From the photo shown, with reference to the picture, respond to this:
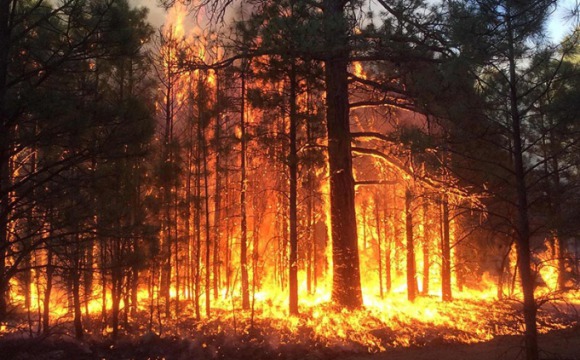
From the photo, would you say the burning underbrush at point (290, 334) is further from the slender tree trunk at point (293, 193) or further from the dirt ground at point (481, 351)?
the slender tree trunk at point (293, 193)

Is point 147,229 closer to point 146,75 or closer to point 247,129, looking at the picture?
point 247,129

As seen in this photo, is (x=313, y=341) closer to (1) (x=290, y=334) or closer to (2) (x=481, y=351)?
(1) (x=290, y=334)

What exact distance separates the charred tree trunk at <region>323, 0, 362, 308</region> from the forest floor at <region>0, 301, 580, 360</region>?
896mm

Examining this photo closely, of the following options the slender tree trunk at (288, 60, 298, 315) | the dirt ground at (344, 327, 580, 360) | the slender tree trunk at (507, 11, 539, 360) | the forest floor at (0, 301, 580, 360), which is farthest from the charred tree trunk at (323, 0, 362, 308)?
the slender tree trunk at (507, 11, 539, 360)

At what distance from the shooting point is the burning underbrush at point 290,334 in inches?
400

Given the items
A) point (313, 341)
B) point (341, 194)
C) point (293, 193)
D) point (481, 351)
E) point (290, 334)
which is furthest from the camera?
point (341, 194)

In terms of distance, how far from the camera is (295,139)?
12.5 m

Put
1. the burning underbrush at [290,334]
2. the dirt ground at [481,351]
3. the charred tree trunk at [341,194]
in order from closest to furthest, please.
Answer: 1. the dirt ground at [481,351]
2. the burning underbrush at [290,334]
3. the charred tree trunk at [341,194]

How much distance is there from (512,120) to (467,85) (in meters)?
0.95

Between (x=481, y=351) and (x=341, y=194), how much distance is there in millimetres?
5383

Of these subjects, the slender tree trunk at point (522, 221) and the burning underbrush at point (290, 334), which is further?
the burning underbrush at point (290, 334)

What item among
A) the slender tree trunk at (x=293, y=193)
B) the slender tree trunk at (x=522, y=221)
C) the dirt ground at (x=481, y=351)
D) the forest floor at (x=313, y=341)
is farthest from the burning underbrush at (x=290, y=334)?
the slender tree trunk at (x=522, y=221)

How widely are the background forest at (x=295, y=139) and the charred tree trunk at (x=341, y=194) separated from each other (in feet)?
0.21

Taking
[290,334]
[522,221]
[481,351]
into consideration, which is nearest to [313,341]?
[290,334]
